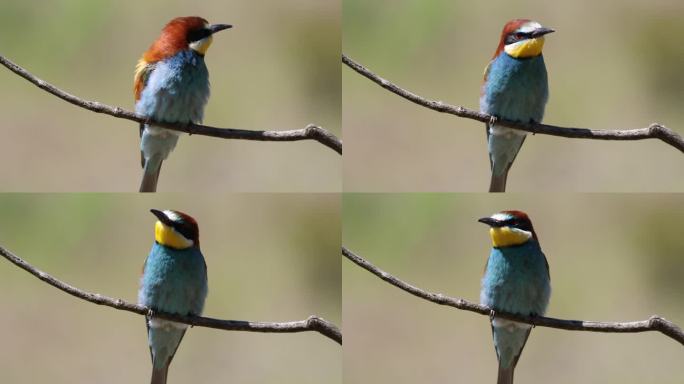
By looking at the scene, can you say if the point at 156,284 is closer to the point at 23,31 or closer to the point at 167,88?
the point at 167,88

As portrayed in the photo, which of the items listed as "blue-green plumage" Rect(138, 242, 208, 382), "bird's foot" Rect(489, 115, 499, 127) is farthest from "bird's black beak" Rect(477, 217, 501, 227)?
"blue-green plumage" Rect(138, 242, 208, 382)

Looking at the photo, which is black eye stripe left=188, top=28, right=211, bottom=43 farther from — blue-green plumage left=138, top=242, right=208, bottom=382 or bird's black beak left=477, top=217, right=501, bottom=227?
bird's black beak left=477, top=217, right=501, bottom=227

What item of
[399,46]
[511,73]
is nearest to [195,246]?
[399,46]

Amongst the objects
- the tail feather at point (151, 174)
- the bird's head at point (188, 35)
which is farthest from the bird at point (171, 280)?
the bird's head at point (188, 35)

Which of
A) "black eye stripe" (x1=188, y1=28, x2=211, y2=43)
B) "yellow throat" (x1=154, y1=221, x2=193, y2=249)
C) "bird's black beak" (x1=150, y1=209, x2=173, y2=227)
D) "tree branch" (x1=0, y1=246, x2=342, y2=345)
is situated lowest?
"tree branch" (x1=0, y1=246, x2=342, y2=345)

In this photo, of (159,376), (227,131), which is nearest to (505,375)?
(159,376)
